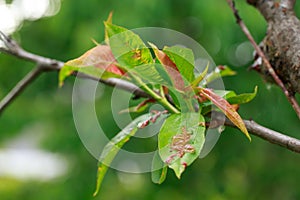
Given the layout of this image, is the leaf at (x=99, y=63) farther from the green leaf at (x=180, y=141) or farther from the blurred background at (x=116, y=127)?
the blurred background at (x=116, y=127)

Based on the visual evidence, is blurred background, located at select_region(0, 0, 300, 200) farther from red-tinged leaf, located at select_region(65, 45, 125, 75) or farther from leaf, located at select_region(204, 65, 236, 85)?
red-tinged leaf, located at select_region(65, 45, 125, 75)

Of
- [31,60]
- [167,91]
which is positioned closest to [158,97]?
[167,91]

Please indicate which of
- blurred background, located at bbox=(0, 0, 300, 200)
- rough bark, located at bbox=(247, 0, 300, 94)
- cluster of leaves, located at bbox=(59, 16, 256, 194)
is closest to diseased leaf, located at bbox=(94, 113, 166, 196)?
cluster of leaves, located at bbox=(59, 16, 256, 194)

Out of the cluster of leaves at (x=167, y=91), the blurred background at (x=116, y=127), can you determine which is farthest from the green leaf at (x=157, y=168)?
the blurred background at (x=116, y=127)

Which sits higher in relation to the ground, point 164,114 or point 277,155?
point 164,114

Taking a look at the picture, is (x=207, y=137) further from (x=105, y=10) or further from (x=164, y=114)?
(x=105, y=10)

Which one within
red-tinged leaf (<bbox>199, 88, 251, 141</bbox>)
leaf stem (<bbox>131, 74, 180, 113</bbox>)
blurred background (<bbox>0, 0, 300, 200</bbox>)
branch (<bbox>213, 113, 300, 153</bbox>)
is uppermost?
red-tinged leaf (<bbox>199, 88, 251, 141</bbox>)

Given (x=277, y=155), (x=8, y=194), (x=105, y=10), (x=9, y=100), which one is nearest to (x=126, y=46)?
(x=9, y=100)
